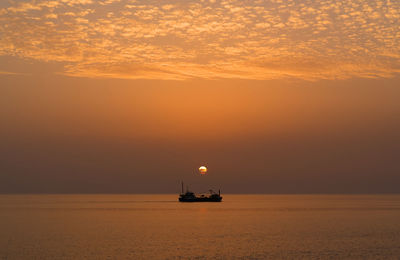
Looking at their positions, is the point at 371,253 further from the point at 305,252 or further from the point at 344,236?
the point at 344,236

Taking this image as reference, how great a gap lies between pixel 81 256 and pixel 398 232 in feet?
233

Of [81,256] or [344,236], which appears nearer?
[81,256]

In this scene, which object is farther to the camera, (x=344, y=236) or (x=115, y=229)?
(x=115, y=229)

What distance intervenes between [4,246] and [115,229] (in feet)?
116

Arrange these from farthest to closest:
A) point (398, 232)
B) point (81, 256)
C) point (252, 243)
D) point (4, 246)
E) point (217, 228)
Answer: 1. point (217, 228)
2. point (398, 232)
3. point (252, 243)
4. point (4, 246)
5. point (81, 256)

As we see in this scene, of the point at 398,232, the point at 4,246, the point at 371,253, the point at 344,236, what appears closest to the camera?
the point at 371,253

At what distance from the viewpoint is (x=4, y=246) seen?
8188cm

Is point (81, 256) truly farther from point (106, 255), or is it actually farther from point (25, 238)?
point (25, 238)

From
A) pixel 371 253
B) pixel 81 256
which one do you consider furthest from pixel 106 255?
pixel 371 253

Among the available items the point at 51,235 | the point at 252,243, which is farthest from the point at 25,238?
the point at 252,243

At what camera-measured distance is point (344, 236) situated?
100 metres

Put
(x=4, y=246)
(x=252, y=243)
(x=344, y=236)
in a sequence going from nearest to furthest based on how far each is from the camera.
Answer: (x=4, y=246)
(x=252, y=243)
(x=344, y=236)

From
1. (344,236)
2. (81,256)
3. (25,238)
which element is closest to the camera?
(81,256)

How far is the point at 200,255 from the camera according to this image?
73.0 metres
